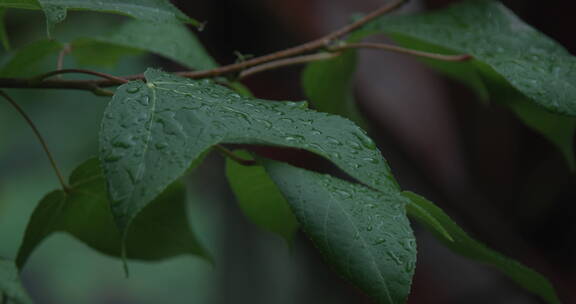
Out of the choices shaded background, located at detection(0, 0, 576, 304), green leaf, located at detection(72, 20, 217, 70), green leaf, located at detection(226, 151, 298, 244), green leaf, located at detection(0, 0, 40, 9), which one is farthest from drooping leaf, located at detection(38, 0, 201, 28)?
shaded background, located at detection(0, 0, 576, 304)

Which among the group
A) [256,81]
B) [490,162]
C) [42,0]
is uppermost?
[42,0]

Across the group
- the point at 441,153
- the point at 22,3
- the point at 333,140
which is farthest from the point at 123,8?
the point at 441,153

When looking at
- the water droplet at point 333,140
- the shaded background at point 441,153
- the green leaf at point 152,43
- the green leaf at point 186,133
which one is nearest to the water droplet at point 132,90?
the green leaf at point 186,133

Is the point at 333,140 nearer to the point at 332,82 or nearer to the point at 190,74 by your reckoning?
the point at 190,74

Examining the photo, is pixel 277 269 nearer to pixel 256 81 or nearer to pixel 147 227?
pixel 256 81

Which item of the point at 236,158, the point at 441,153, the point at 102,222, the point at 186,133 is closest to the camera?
the point at 186,133

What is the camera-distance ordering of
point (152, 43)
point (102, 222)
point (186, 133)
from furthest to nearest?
point (152, 43)
point (102, 222)
point (186, 133)

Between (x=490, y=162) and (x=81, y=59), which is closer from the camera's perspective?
(x=81, y=59)

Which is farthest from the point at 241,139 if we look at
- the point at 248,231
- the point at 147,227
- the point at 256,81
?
the point at 248,231
